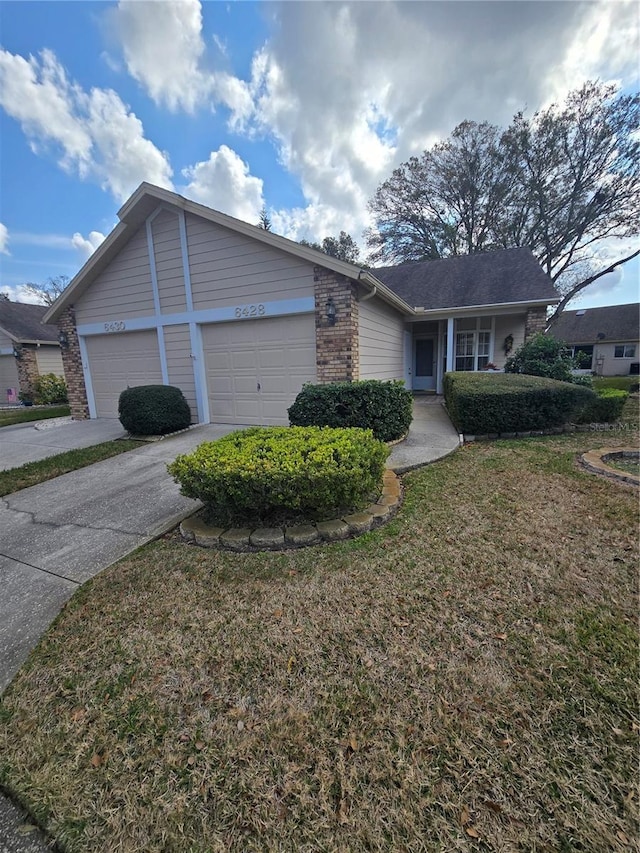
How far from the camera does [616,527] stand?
3.18 meters

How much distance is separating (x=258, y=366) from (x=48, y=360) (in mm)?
14660

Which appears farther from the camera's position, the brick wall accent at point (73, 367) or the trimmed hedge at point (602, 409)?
the brick wall accent at point (73, 367)

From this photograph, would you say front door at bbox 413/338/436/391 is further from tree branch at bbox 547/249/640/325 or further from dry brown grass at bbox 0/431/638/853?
dry brown grass at bbox 0/431/638/853

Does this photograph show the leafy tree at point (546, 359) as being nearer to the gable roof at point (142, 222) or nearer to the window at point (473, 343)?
the window at point (473, 343)

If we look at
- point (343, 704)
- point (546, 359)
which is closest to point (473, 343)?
point (546, 359)

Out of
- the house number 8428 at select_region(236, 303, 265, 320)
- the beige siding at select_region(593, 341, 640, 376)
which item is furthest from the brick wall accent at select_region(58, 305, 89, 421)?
the beige siding at select_region(593, 341, 640, 376)

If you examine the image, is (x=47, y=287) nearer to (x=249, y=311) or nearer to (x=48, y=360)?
(x=48, y=360)

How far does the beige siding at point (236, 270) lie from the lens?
6889 mm

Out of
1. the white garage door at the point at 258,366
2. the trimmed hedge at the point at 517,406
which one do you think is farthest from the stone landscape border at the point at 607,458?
the white garage door at the point at 258,366

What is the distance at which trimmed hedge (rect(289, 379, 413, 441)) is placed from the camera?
218 inches

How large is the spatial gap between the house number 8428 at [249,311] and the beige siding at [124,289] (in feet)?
8.18

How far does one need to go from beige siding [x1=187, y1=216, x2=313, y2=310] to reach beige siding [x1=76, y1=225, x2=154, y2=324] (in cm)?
144

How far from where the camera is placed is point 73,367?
9.90 metres

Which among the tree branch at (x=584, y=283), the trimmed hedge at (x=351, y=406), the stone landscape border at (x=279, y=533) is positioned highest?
the tree branch at (x=584, y=283)
